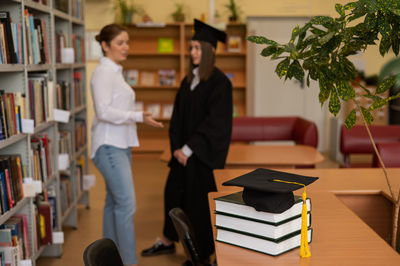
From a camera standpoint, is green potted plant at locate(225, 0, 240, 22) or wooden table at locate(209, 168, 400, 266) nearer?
wooden table at locate(209, 168, 400, 266)

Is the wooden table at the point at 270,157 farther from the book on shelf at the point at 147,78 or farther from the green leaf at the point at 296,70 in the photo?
the book on shelf at the point at 147,78

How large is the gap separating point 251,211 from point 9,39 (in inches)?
72.6

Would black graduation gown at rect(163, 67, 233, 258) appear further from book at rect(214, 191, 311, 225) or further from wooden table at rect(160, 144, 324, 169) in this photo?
book at rect(214, 191, 311, 225)

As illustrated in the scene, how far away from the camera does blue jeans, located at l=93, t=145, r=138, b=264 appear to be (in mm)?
3273

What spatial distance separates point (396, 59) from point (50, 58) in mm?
3222

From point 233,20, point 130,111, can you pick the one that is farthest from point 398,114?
point 130,111

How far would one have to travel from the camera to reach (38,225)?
341cm

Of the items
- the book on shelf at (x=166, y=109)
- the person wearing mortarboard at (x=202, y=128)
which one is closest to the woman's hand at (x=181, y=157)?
the person wearing mortarboard at (x=202, y=128)

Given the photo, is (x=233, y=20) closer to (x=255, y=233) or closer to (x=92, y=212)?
(x=92, y=212)

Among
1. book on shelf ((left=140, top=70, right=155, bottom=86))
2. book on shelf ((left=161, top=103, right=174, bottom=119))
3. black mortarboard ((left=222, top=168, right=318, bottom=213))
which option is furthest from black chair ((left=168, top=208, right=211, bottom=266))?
book on shelf ((left=140, top=70, right=155, bottom=86))

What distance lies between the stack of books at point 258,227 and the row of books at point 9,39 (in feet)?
5.36

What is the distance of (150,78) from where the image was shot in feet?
26.9

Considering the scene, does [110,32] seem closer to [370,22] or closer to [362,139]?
[370,22]

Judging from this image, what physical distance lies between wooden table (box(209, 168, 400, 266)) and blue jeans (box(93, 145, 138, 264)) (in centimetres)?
80
